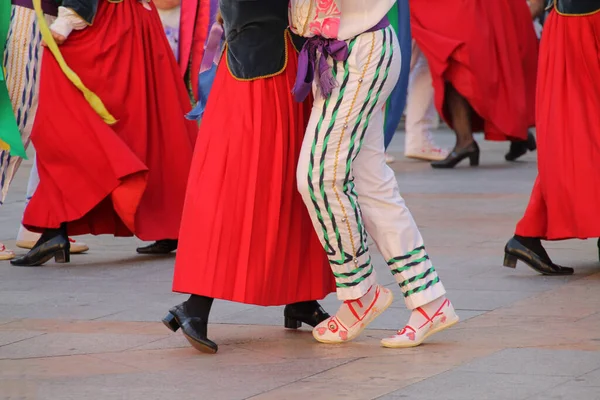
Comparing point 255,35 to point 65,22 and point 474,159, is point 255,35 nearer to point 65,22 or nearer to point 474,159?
point 65,22

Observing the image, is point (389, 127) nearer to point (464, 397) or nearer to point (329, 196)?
point (329, 196)

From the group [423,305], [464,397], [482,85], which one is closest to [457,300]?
[423,305]

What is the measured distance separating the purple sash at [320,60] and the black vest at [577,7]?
6.08ft

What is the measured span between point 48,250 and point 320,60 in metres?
2.77

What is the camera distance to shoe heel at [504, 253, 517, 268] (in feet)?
21.3

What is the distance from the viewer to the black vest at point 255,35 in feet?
15.7

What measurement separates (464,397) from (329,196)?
95 cm

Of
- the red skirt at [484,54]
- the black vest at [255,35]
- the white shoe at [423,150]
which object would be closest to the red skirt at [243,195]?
the black vest at [255,35]

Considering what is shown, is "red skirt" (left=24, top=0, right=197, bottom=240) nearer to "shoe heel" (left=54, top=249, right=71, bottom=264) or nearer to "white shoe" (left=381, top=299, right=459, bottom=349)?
"shoe heel" (left=54, top=249, right=71, bottom=264)

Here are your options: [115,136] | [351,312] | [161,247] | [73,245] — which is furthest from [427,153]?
[351,312]

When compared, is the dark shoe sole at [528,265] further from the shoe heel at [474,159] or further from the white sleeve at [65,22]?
the shoe heel at [474,159]

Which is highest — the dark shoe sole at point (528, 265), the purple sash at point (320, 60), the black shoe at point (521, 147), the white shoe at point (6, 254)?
the purple sash at point (320, 60)

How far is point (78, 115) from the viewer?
277 inches

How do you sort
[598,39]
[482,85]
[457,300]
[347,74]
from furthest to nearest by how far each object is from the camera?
1. [482,85]
2. [598,39]
3. [457,300]
4. [347,74]
